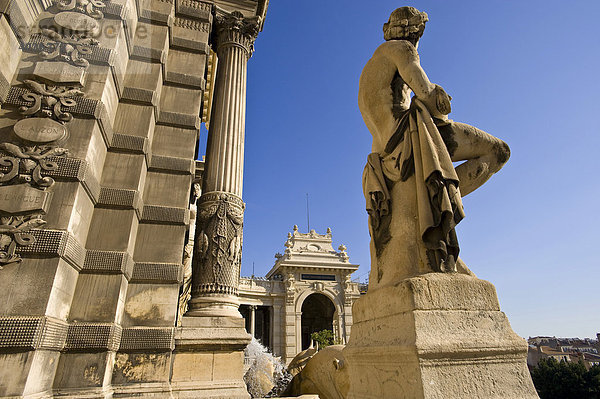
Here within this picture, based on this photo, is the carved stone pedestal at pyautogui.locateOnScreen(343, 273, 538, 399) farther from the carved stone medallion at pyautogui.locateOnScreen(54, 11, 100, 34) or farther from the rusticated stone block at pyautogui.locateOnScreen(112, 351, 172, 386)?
the carved stone medallion at pyautogui.locateOnScreen(54, 11, 100, 34)

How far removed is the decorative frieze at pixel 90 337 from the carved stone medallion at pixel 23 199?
1567 mm

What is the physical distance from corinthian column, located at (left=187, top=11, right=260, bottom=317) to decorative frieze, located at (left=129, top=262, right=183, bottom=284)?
49.2 inches

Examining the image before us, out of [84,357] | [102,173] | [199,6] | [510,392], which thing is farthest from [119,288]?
[199,6]

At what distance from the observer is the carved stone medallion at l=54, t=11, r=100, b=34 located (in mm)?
5098

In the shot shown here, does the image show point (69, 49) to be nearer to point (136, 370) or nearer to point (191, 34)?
point (191, 34)

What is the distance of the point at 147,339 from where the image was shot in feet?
15.9

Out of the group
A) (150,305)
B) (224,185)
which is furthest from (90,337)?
(224,185)

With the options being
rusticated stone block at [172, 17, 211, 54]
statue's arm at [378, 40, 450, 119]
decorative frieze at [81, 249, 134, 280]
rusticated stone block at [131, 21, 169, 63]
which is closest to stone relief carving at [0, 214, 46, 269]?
decorative frieze at [81, 249, 134, 280]

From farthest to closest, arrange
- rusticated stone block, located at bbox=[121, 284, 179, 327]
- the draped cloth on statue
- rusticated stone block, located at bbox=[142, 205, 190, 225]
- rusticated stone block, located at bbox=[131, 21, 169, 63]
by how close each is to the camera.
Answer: rusticated stone block, located at bbox=[131, 21, 169, 63], rusticated stone block, located at bbox=[142, 205, 190, 225], rusticated stone block, located at bbox=[121, 284, 179, 327], the draped cloth on statue

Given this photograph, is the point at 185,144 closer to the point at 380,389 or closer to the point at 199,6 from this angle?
the point at 199,6

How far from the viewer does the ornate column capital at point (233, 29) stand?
8.83 m

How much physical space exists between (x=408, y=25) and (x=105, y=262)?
5.00 meters

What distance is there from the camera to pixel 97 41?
5262mm

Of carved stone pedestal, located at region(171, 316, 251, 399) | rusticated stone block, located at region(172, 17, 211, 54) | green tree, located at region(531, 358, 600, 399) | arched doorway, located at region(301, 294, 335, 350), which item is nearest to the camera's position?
carved stone pedestal, located at region(171, 316, 251, 399)
